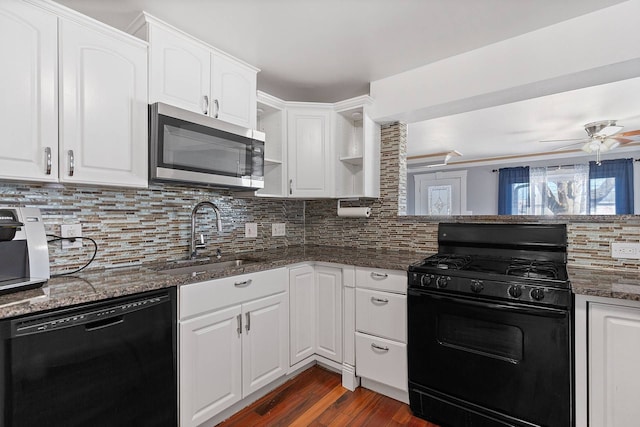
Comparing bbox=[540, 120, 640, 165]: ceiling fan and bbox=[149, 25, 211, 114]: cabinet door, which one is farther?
bbox=[540, 120, 640, 165]: ceiling fan

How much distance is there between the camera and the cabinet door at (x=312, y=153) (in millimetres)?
2613

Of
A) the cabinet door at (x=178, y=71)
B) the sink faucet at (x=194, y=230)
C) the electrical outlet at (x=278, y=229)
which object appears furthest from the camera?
the electrical outlet at (x=278, y=229)

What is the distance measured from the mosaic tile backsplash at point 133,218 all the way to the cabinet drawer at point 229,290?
588 mm

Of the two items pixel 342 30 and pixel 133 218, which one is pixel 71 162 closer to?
pixel 133 218

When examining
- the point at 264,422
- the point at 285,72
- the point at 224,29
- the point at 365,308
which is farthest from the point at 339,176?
the point at 264,422

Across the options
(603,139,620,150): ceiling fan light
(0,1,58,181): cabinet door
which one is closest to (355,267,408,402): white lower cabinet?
(0,1,58,181): cabinet door

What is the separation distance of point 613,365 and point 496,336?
1.46 feet

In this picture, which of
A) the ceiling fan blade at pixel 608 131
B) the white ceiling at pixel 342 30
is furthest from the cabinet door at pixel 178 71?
the ceiling fan blade at pixel 608 131

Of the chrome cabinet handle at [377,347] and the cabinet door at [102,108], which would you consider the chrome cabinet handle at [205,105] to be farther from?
the chrome cabinet handle at [377,347]

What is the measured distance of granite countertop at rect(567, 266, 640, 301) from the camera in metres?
A: 1.33

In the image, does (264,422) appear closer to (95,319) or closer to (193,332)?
(193,332)

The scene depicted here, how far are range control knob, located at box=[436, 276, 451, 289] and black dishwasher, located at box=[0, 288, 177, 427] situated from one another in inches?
53.7

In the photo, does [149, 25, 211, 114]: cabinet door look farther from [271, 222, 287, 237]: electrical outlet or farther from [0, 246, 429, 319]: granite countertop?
[271, 222, 287, 237]: electrical outlet

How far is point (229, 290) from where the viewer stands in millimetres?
1770
